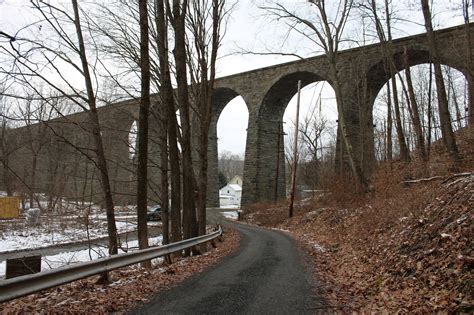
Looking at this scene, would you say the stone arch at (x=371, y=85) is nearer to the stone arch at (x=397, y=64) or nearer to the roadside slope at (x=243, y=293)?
the stone arch at (x=397, y=64)

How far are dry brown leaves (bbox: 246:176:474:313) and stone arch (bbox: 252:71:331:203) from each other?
2314 cm

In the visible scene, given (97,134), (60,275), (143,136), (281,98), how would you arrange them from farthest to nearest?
1. (281,98)
2. (97,134)
3. (143,136)
4. (60,275)

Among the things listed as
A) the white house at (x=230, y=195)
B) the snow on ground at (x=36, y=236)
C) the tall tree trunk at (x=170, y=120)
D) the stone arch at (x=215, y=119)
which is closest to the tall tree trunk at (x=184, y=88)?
the tall tree trunk at (x=170, y=120)

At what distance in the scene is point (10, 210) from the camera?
3083 centimetres

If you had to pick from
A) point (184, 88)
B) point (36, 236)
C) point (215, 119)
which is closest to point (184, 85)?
point (184, 88)

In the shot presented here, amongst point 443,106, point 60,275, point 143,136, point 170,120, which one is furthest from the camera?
point 443,106

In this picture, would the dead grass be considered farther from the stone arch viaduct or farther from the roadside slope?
the stone arch viaduct

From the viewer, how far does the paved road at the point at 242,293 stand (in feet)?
17.0

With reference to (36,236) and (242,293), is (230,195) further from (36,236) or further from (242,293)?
(242,293)

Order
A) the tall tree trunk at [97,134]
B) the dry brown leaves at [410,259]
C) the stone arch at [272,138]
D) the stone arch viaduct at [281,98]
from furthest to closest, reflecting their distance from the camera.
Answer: the stone arch at [272,138] < the stone arch viaduct at [281,98] < the tall tree trunk at [97,134] < the dry brown leaves at [410,259]

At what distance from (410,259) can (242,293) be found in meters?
2.84

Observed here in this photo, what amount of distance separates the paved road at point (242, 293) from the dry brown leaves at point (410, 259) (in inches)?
19.6

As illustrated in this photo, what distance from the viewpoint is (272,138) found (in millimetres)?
36219

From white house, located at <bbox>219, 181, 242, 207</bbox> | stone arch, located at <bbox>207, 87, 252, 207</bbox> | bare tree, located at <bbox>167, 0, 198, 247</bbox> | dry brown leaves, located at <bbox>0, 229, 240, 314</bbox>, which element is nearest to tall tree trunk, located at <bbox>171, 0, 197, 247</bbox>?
bare tree, located at <bbox>167, 0, 198, 247</bbox>
